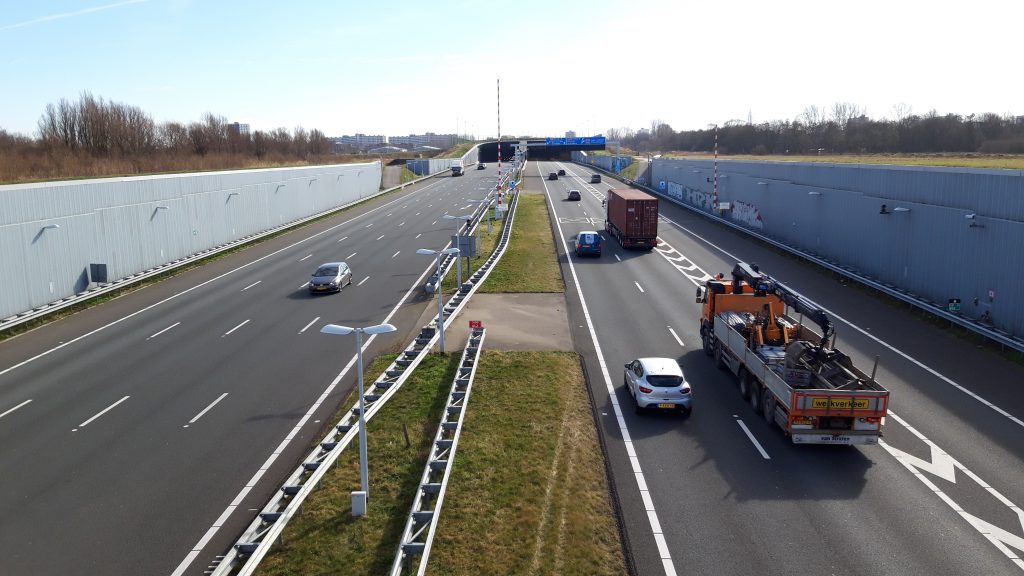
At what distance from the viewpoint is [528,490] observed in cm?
1579

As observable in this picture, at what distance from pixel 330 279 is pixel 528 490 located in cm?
2455

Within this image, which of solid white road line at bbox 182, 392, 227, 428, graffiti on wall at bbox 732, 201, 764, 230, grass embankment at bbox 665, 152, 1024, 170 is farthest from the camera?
graffiti on wall at bbox 732, 201, 764, 230

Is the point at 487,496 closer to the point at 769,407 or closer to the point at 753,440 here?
the point at 753,440

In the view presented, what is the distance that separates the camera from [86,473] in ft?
55.9

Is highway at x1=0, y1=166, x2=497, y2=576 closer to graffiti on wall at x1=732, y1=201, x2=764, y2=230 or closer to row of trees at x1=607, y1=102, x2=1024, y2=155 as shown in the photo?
graffiti on wall at x1=732, y1=201, x2=764, y2=230

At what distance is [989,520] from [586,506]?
836cm

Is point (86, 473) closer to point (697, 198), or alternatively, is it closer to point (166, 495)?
point (166, 495)

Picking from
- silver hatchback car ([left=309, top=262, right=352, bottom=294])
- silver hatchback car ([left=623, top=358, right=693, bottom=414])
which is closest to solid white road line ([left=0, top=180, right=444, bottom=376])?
silver hatchback car ([left=309, top=262, right=352, bottom=294])

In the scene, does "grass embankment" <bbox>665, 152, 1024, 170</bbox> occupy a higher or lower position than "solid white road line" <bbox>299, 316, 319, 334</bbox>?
higher

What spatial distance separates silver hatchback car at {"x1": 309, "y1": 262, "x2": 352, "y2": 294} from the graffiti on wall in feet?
109

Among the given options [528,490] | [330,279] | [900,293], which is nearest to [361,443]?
[528,490]

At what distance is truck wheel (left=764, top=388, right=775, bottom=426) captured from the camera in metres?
19.1

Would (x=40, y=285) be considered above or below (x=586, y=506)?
above

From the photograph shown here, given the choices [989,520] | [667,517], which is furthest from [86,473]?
[989,520]
